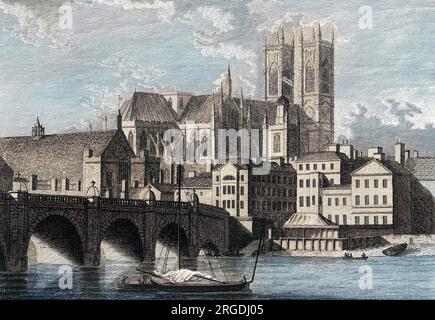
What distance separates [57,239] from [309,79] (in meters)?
9.00

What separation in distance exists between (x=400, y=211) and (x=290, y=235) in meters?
2.47

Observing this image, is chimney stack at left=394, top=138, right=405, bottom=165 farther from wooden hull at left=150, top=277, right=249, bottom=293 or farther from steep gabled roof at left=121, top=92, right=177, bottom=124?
steep gabled roof at left=121, top=92, right=177, bottom=124

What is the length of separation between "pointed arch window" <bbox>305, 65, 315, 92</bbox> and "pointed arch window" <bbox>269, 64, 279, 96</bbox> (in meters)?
0.97

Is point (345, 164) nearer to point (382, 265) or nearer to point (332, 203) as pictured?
point (332, 203)

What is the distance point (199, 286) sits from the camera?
27094 millimetres

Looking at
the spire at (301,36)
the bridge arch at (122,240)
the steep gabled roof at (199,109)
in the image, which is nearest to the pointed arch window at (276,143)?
the steep gabled roof at (199,109)

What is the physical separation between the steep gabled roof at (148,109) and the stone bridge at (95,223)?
1.96 m

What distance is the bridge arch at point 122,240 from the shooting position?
31.8 m

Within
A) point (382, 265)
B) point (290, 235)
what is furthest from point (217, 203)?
point (382, 265)

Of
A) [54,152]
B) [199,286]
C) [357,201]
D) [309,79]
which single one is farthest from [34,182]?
[309,79]

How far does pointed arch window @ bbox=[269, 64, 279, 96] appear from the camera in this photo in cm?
3300

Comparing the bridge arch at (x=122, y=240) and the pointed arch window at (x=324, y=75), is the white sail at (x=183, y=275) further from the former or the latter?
the pointed arch window at (x=324, y=75)

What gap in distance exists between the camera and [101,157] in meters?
32.2

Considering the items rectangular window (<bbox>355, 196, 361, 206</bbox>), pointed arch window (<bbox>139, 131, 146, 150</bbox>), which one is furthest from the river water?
pointed arch window (<bbox>139, 131, 146, 150</bbox>)
